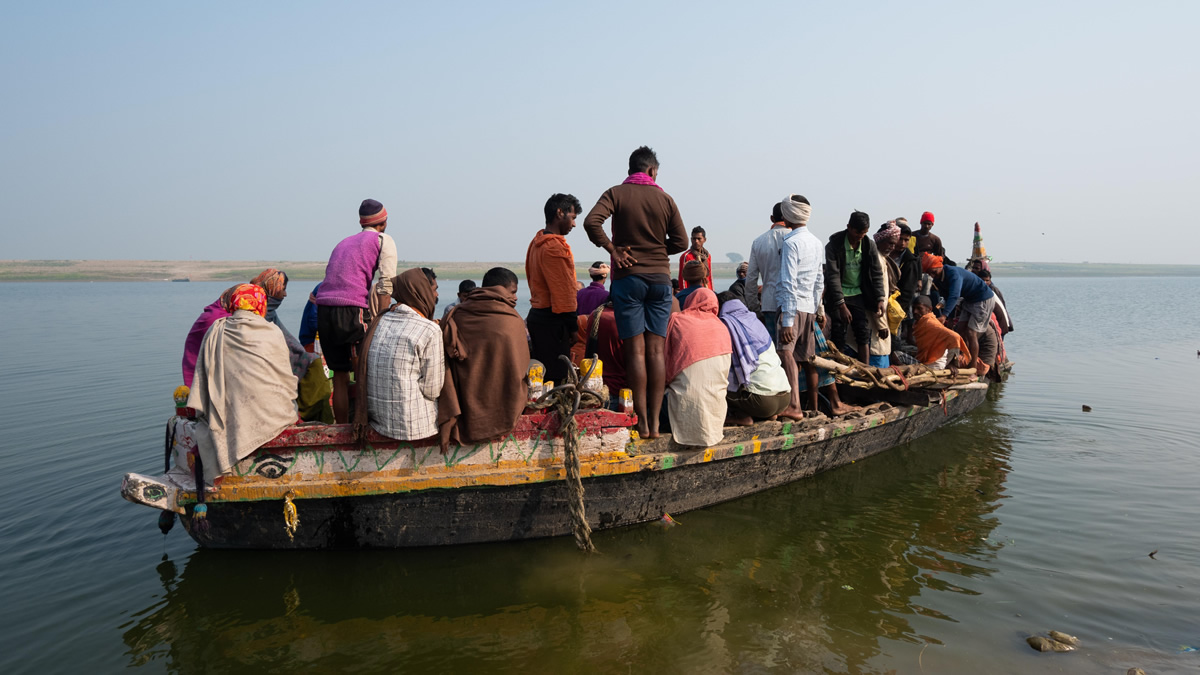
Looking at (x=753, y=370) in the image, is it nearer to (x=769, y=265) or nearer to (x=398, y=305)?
(x=769, y=265)

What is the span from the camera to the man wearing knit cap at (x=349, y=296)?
15.8ft

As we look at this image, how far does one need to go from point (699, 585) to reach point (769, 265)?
2838 millimetres

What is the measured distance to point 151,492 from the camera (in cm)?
409

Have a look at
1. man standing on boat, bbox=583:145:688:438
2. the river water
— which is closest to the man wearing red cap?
the river water

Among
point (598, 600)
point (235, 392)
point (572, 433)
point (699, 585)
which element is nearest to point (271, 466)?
point (235, 392)

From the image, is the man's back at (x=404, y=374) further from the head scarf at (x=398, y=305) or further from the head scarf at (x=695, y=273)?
the head scarf at (x=695, y=273)

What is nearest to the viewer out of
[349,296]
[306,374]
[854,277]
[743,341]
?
[349,296]

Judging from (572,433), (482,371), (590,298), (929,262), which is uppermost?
(929,262)

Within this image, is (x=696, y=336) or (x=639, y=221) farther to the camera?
(x=696, y=336)

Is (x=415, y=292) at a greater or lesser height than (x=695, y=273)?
lesser

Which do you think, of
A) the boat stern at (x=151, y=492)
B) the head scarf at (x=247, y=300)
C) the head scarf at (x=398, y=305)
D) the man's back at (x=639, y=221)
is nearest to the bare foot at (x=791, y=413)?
the man's back at (x=639, y=221)

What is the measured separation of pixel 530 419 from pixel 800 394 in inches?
124

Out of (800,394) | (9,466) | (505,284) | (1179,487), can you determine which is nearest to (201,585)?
(505,284)

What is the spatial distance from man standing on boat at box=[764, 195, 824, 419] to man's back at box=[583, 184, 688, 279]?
1.32m
